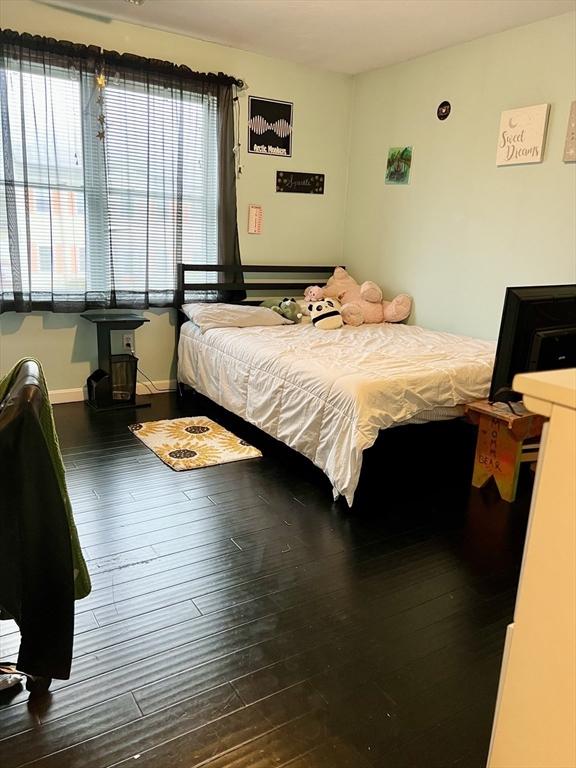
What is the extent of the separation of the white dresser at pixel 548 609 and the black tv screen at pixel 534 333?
134cm

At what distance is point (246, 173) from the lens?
4512 millimetres

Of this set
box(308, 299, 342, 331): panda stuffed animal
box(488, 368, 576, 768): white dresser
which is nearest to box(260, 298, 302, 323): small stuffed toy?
box(308, 299, 342, 331): panda stuffed animal

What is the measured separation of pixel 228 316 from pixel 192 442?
1.08m

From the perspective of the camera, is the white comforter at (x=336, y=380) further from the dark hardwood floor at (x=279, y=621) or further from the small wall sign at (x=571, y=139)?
the small wall sign at (x=571, y=139)

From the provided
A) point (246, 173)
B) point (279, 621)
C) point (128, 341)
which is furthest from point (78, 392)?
point (279, 621)

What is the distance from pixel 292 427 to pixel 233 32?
281 centimetres

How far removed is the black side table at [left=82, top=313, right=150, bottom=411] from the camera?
3.99 m

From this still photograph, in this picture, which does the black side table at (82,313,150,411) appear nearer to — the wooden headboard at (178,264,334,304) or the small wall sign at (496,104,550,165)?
the wooden headboard at (178,264,334,304)

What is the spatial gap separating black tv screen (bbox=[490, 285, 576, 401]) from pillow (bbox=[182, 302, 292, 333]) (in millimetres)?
2408

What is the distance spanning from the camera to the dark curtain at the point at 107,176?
3611 millimetres

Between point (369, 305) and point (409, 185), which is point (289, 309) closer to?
point (369, 305)

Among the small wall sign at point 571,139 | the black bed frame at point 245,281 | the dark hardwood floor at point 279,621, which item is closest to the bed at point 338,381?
the dark hardwood floor at point 279,621

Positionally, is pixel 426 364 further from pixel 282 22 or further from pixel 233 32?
pixel 233 32

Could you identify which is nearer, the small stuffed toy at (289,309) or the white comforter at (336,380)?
the white comforter at (336,380)
